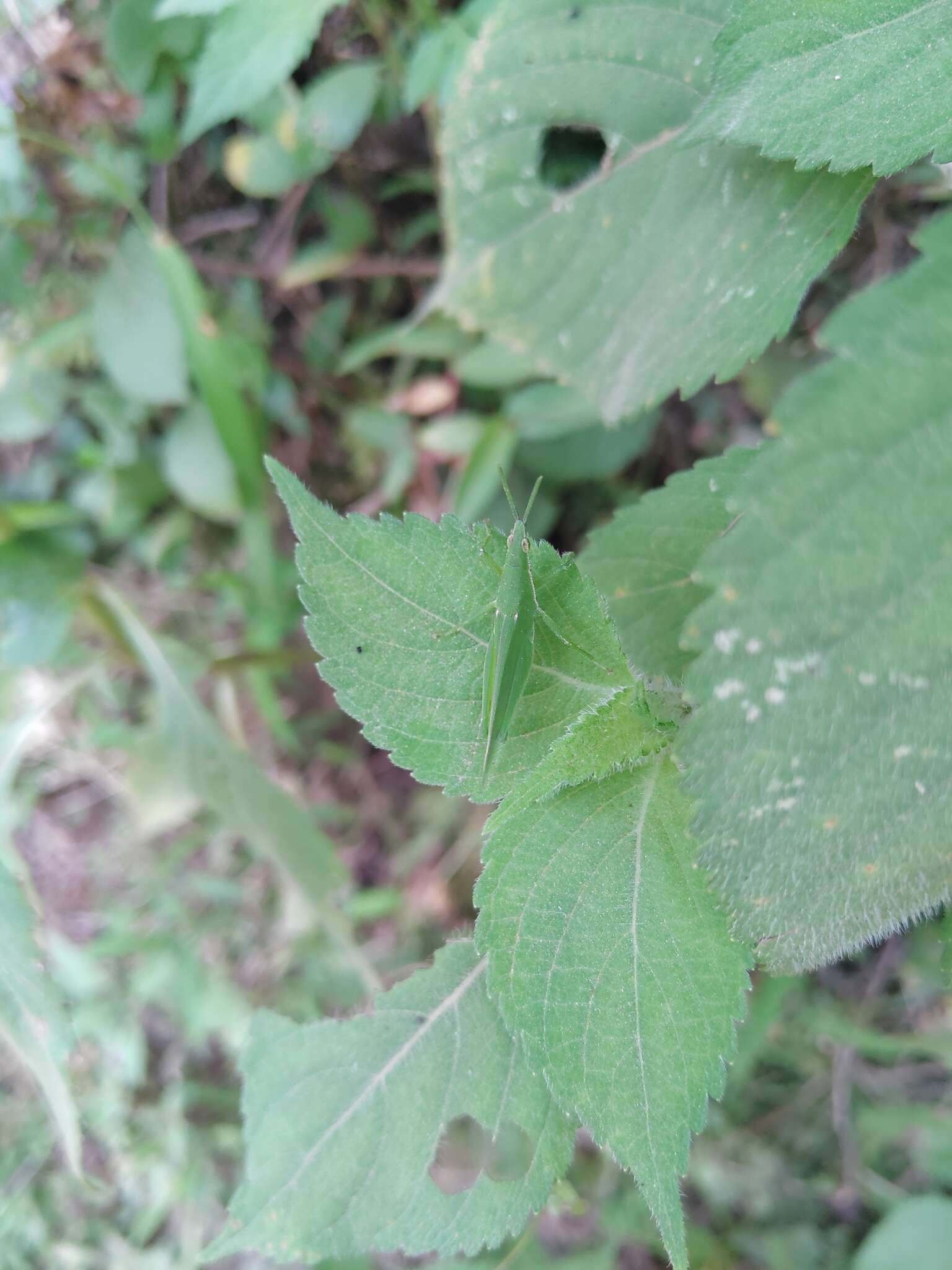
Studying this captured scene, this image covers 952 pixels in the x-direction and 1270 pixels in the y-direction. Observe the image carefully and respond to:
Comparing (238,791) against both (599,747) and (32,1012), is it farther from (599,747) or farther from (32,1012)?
(599,747)

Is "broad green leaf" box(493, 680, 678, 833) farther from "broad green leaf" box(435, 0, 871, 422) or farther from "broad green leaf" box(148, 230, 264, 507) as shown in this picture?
"broad green leaf" box(148, 230, 264, 507)

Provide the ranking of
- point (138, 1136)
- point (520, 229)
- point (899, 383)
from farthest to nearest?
point (138, 1136) < point (520, 229) < point (899, 383)

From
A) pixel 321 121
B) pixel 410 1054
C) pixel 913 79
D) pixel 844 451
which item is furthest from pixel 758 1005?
pixel 321 121

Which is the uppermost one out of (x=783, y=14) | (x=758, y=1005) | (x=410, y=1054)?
(x=783, y=14)

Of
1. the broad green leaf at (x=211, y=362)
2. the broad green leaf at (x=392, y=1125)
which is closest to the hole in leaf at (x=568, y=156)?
the broad green leaf at (x=211, y=362)

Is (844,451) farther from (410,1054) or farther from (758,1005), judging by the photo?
(758,1005)

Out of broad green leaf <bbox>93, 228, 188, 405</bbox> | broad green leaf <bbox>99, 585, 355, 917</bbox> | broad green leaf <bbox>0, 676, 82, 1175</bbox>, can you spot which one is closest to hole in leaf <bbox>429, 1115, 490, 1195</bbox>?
broad green leaf <bbox>99, 585, 355, 917</bbox>
